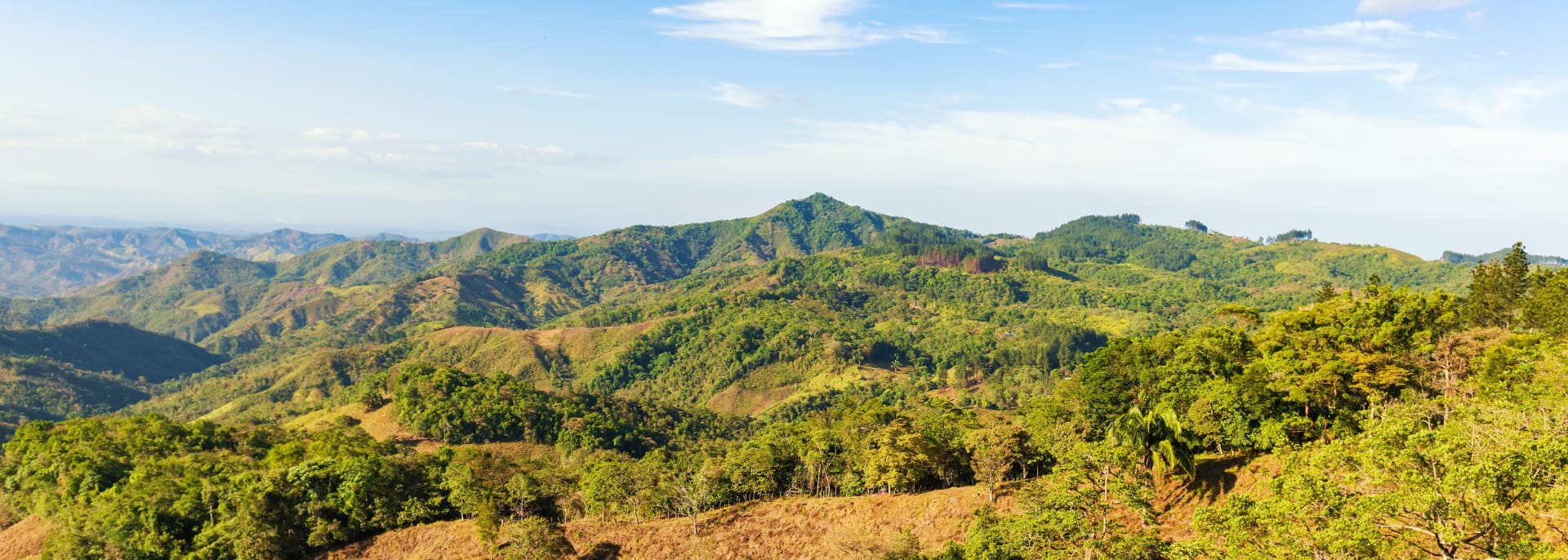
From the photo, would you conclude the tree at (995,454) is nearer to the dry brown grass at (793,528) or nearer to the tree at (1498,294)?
the dry brown grass at (793,528)

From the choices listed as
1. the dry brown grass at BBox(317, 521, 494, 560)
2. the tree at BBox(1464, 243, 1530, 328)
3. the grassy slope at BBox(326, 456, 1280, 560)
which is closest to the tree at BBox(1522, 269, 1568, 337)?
the tree at BBox(1464, 243, 1530, 328)

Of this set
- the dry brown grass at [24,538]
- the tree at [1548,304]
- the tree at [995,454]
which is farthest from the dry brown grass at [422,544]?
the tree at [1548,304]

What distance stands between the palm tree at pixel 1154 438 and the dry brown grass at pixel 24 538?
302 feet

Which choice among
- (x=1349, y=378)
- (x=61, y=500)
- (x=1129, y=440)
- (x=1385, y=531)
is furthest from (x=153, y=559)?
(x=1349, y=378)

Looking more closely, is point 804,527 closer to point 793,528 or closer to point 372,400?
point 793,528

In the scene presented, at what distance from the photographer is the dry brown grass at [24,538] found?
211ft

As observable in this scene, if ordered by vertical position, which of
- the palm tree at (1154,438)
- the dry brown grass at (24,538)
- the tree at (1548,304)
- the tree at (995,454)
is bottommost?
the dry brown grass at (24,538)

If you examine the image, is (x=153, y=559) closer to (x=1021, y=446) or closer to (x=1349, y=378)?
(x=1021, y=446)

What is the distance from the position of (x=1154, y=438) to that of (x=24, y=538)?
101 metres

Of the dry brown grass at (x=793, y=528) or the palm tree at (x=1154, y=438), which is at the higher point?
the palm tree at (x=1154, y=438)

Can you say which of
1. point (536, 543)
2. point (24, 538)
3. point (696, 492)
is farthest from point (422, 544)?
point (24, 538)

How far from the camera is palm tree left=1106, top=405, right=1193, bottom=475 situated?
126 feet

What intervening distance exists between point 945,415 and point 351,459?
185ft

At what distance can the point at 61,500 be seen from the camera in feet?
226
